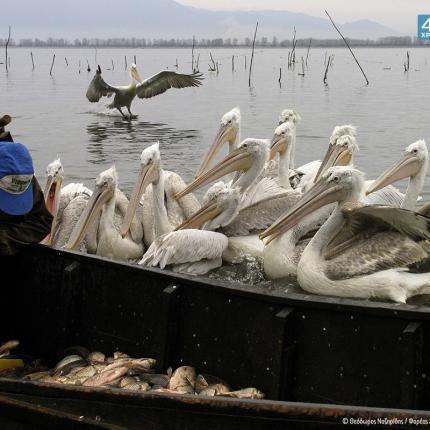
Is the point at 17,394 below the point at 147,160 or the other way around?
below

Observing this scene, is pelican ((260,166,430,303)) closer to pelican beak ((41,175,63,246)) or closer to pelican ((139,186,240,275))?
pelican ((139,186,240,275))

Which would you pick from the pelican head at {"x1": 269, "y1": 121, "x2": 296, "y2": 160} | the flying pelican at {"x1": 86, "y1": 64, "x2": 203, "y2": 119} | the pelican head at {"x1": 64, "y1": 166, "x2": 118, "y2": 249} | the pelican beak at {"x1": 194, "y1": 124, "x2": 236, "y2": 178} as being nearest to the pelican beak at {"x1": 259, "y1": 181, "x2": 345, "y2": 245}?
the pelican head at {"x1": 64, "y1": 166, "x2": 118, "y2": 249}

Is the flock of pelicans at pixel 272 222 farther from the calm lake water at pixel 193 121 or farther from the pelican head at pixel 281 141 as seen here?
the calm lake water at pixel 193 121

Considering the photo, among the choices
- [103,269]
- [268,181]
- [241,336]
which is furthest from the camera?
[268,181]

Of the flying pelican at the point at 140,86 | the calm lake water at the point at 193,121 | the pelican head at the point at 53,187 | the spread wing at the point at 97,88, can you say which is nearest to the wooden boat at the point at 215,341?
the pelican head at the point at 53,187

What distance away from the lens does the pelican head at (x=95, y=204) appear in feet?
19.9

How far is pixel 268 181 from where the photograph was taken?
23.6ft

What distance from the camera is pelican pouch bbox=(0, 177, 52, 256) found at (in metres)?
4.43

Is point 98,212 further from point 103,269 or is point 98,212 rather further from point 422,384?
point 422,384

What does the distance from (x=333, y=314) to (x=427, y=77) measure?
36.1 metres

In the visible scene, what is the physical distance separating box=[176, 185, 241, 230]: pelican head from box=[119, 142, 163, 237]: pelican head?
440 mm

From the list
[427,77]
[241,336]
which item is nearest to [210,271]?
[241,336]

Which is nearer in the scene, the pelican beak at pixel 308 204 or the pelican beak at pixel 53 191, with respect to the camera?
the pelican beak at pixel 308 204

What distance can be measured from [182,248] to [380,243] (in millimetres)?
1336
